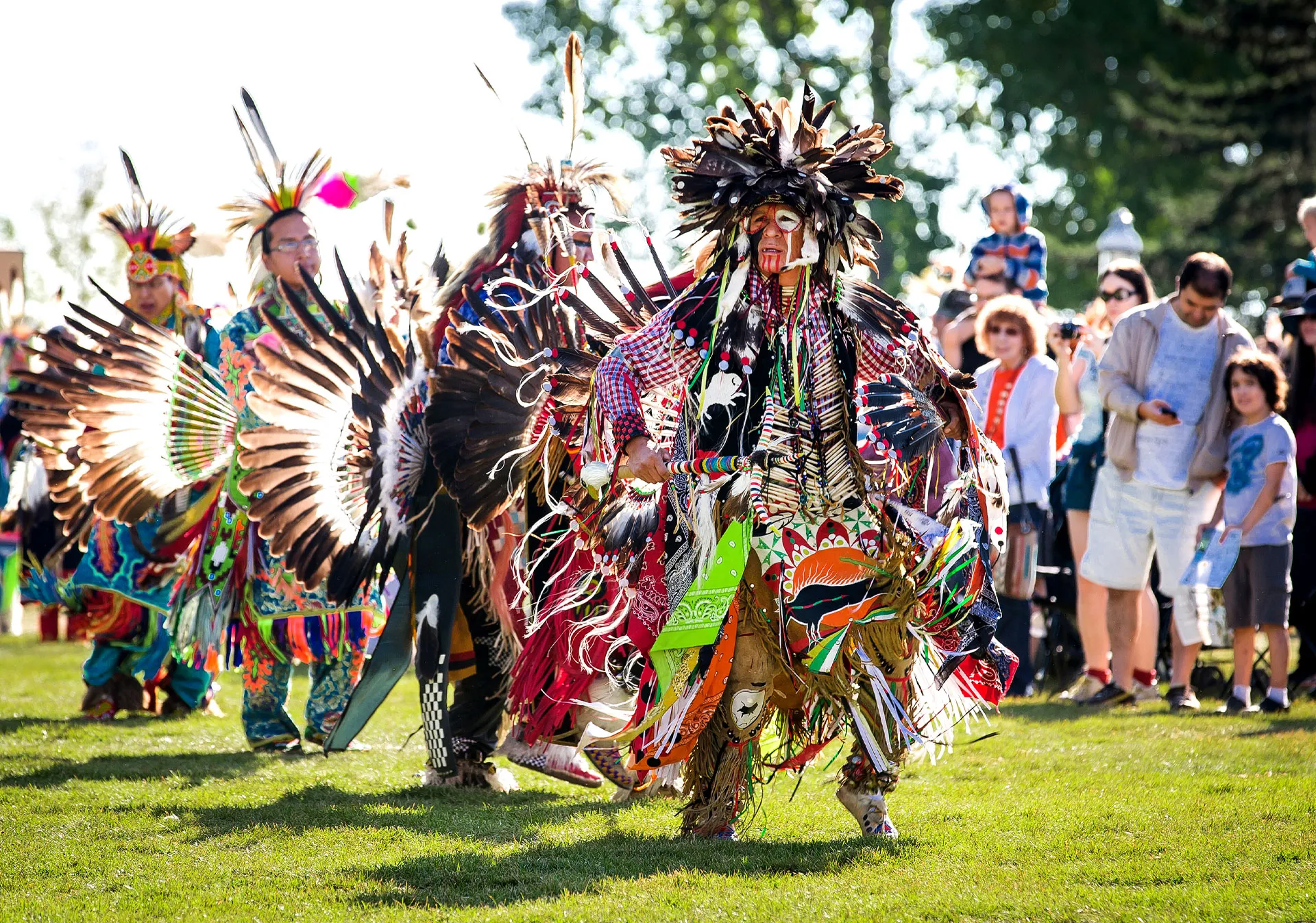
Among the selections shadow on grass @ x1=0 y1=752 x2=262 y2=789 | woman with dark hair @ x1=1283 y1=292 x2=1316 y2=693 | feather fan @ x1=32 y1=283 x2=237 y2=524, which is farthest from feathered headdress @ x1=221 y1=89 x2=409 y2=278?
woman with dark hair @ x1=1283 y1=292 x2=1316 y2=693

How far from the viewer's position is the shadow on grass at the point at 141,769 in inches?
195

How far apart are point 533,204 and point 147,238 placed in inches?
93.6

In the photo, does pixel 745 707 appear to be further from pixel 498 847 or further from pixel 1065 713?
pixel 1065 713

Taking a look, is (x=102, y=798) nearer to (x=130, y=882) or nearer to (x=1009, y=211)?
(x=130, y=882)

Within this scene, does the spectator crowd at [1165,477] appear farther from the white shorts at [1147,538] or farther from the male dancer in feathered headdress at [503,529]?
the male dancer in feathered headdress at [503,529]

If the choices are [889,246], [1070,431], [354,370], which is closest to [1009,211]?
[1070,431]

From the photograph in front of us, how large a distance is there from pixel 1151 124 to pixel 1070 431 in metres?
12.2

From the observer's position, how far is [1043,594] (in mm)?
7281

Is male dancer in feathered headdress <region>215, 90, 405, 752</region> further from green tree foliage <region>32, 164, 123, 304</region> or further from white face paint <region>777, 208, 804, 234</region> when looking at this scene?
green tree foliage <region>32, 164, 123, 304</region>

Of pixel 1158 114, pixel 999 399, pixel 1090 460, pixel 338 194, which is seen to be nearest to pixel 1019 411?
pixel 999 399

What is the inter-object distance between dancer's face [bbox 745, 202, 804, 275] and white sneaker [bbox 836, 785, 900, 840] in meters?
1.35

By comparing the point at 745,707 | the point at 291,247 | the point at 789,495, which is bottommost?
the point at 745,707

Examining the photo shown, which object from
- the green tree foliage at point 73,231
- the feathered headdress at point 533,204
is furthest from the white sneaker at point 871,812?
the green tree foliage at point 73,231

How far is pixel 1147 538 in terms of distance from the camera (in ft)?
20.9
